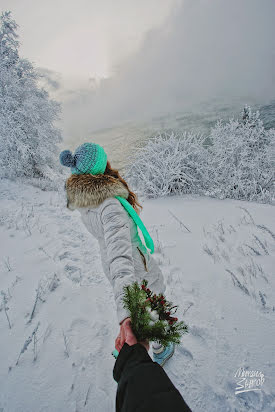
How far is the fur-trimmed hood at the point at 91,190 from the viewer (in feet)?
4.32

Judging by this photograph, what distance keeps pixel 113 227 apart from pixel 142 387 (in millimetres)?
756

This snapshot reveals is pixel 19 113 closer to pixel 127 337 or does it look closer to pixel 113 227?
pixel 113 227

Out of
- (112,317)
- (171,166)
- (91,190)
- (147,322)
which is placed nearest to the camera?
(147,322)

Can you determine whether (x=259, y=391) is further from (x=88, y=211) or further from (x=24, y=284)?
(x=24, y=284)

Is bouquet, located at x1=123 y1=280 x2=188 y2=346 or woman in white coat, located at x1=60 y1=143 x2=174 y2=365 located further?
woman in white coat, located at x1=60 y1=143 x2=174 y2=365

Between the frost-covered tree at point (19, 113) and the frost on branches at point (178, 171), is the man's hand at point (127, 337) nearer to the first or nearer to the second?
the frost on branches at point (178, 171)

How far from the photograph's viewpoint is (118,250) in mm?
1035

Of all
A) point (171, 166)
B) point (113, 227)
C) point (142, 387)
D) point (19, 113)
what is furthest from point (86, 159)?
point (19, 113)

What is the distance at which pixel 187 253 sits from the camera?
2.90 m

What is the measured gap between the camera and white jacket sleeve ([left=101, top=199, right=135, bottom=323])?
2.93 ft

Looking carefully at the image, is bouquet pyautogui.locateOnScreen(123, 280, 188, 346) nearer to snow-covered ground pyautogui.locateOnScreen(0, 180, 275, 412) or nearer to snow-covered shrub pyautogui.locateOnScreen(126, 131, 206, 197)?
snow-covered ground pyautogui.locateOnScreen(0, 180, 275, 412)

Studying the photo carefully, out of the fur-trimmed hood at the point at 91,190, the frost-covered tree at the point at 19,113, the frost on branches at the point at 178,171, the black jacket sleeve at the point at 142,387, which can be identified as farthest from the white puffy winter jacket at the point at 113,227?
the frost-covered tree at the point at 19,113

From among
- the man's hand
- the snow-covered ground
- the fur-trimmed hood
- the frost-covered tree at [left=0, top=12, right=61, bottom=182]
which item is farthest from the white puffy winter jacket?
the frost-covered tree at [left=0, top=12, right=61, bottom=182]

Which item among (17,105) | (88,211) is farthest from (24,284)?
(17,105)
